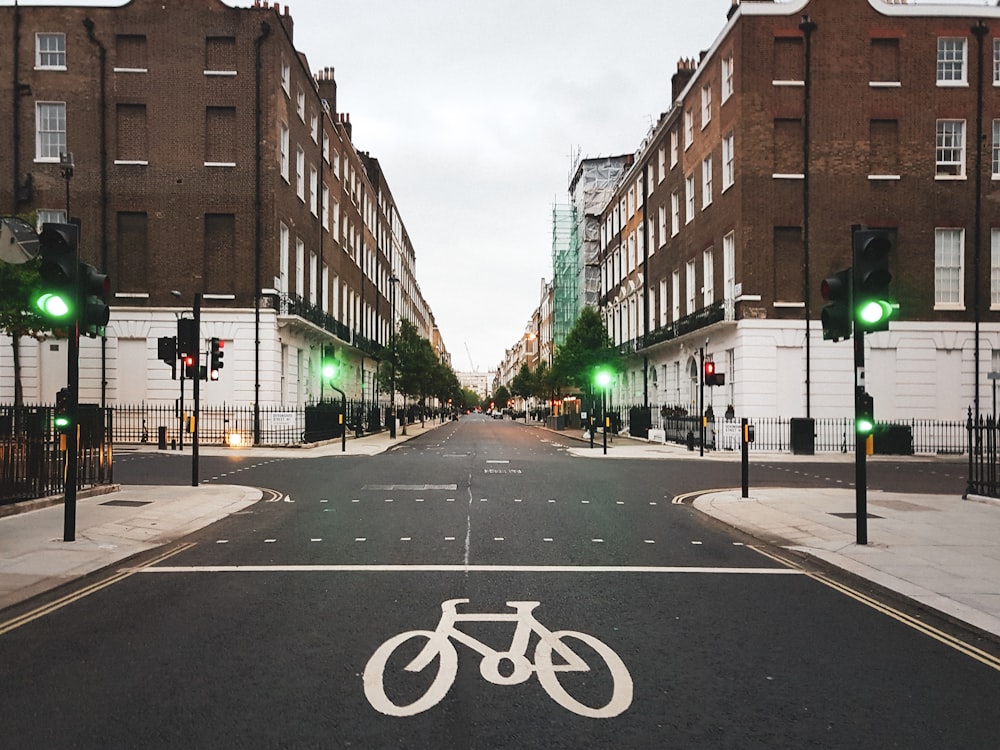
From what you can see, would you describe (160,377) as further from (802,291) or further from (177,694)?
(177,694)

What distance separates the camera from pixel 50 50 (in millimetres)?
31719

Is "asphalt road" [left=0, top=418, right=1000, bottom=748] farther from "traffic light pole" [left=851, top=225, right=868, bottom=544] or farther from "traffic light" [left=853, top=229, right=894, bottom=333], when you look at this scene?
"traffic light" [left=853, top=229, right=894, bottom=333]

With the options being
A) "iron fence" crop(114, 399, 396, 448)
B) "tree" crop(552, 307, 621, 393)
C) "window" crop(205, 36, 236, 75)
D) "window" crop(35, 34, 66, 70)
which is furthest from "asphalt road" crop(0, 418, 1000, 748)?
"tree" crop(552, 307, 621, 393)

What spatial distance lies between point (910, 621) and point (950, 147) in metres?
30.8

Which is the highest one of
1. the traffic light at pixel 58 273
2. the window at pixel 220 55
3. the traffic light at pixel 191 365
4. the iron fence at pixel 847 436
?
the window at pixel 220 55

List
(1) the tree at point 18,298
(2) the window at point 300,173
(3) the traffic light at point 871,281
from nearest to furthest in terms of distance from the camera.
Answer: (3) the traffic light at point 871,281
(1) the tree at point 18,298
(2) the window at point 300,173

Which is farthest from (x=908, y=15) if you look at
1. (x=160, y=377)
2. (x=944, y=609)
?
(x=160, y=377)

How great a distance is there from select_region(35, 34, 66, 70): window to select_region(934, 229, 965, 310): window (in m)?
36.8

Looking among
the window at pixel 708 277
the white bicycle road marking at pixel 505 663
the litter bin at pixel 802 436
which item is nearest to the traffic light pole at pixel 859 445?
the white bicycle road marking at pixel 505 663

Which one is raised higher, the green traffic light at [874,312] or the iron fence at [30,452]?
the green traffic light at [874,312]

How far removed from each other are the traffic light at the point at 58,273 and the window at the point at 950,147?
32.0 meters

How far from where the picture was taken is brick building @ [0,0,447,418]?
31312 mm

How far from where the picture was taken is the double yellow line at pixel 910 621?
5.11 meters

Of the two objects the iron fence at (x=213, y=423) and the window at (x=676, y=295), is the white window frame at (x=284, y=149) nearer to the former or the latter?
the iron fence at (x=213, y=423)
